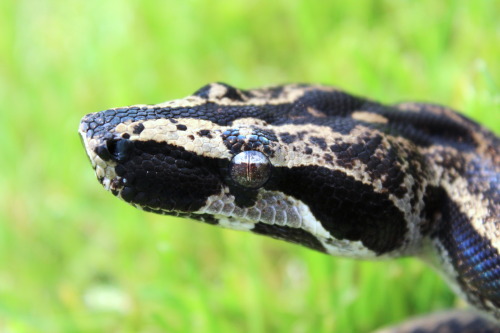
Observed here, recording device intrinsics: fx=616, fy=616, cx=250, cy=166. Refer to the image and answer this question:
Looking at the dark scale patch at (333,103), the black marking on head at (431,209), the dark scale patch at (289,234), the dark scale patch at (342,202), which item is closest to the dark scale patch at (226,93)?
the dark scale patch at (333,103)

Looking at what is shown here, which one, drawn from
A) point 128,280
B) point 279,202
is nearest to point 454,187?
point 279,202

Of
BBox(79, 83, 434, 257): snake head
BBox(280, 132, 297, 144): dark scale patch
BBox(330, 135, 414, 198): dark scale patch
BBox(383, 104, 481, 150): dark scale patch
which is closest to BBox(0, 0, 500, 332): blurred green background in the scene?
→ BBox(383, 104, 481, 150): dark scale patch

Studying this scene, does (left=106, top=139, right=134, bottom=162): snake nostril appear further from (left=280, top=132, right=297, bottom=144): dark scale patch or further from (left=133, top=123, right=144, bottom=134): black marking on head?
(left=280, top=132, right=297, bottom=144): dark scale patch

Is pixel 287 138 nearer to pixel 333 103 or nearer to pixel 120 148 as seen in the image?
pixel 333 103

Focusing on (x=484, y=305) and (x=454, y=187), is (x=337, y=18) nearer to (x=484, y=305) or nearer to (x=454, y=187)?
(x=454, y=187)

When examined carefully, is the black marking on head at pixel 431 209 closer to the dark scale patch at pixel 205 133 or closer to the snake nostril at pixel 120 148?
the dark scale patch at pixel 205 133

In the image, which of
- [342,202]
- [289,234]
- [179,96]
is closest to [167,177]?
[289,234]

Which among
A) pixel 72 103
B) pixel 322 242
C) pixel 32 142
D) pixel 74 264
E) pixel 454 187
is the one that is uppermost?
pixel 454 187
